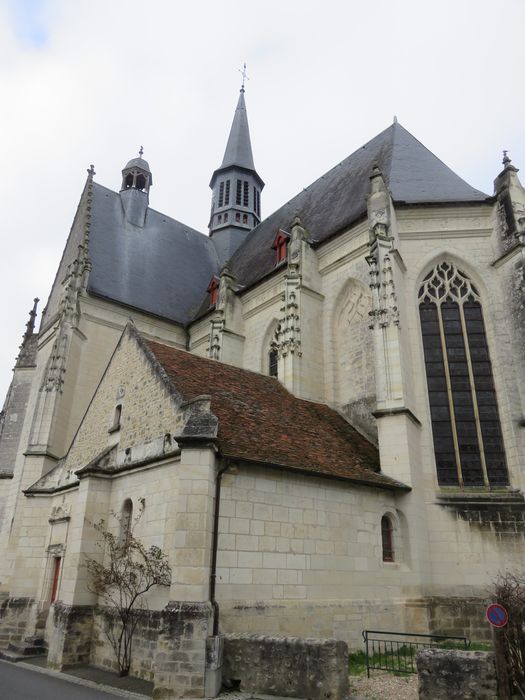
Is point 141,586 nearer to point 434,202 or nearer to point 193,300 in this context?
point 434,202

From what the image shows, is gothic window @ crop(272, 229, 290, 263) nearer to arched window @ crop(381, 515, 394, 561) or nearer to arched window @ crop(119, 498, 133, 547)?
arched window @ crop(381, 515, 394, 561)

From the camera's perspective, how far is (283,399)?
39.7 ft

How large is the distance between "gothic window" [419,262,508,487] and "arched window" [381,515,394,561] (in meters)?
2.08

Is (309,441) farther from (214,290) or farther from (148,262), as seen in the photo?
(148,262)

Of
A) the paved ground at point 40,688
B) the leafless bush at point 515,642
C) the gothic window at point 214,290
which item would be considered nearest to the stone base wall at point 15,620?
the paved ground at point 40,688

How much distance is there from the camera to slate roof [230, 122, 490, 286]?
1502 centimetres

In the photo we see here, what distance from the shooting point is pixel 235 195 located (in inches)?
1211

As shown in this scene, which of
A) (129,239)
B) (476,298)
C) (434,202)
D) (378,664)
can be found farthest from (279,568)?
(129,239)

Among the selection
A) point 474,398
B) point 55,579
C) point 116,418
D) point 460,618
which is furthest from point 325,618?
point 474,398

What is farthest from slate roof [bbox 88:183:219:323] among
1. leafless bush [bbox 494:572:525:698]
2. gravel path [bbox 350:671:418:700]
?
leafless bush [bbox 494:572:525:698]

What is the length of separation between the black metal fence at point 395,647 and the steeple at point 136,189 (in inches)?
818

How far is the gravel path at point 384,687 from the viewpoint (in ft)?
19.7

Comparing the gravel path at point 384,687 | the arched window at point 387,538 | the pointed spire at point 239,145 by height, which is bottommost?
the gravel path at point 384,687

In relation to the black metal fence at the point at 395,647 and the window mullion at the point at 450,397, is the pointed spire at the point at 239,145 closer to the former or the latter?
the window mullion at the point at 450,397
